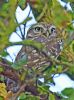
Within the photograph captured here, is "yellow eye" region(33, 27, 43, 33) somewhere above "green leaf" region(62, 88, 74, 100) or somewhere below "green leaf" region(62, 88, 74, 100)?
above

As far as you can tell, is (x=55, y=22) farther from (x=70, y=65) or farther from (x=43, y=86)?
(x=43, y=86)

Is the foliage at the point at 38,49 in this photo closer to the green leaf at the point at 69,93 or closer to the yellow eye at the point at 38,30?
the green leaf at the point at 69,93

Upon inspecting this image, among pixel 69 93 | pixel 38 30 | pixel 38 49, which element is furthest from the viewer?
pixel 38 30

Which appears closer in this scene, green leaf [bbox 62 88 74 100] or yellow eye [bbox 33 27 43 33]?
green leaf [bbox 62 88 74 100]

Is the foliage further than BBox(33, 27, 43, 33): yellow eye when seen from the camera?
No

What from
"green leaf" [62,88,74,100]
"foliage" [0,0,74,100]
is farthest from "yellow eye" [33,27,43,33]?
"green leaf" [62,88,74,100]

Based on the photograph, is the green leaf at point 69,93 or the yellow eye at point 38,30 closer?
the green leaf at point 69,93

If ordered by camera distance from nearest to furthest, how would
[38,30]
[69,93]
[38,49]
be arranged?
[38,49]
[69,93]
[38,30]

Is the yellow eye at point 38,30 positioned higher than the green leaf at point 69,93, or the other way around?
the yellow eye at point 38,30

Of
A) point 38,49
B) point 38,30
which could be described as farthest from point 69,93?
point 38,30

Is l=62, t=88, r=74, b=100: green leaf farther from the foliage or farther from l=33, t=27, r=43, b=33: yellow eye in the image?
l=33, t=27, r=43, b=33: yellow eye

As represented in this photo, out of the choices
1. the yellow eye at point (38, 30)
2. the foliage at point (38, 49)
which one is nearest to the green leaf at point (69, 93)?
the foliage at point (38, 49)

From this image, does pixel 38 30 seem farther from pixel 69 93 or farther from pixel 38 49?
pixel 38 49
